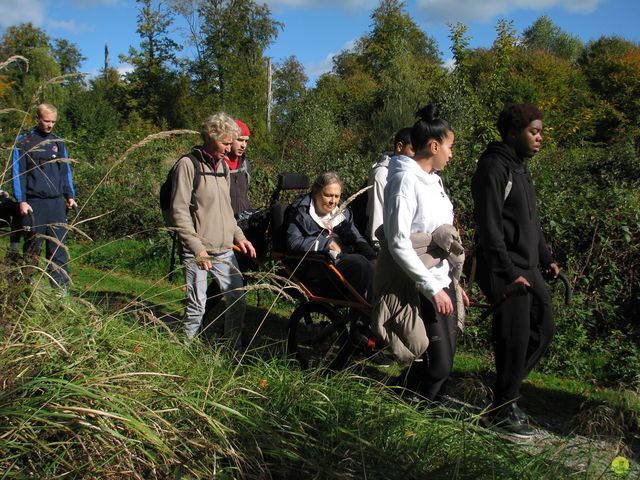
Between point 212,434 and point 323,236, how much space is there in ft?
10.2

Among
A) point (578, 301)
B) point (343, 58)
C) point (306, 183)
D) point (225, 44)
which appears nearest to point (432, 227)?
point (306, 183)

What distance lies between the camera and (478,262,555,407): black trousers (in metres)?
4.55

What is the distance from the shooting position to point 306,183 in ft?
21.2

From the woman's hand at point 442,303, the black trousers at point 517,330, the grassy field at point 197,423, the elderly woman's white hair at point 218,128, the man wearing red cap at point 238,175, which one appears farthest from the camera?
the man wearing red cap at point 238,175

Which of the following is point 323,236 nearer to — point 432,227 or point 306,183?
point 306,183

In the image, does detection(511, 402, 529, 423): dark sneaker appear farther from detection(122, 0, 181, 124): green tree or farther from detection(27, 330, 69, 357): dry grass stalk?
detection(122, 0, 181, 124): green tree

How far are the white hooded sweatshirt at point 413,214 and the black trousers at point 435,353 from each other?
0.20 metres

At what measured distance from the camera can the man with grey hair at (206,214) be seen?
5.11 meters

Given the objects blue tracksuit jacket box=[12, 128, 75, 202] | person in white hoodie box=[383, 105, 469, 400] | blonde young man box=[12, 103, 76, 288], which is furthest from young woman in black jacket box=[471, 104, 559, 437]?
blue tracksuit jacket box=[12, 128, 75, 202]

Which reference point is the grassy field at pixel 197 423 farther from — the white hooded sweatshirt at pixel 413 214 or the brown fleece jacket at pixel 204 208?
the brown fleece jacket at pixel 204 208

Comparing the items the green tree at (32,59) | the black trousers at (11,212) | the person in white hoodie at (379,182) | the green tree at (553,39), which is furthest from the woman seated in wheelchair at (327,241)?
the green tree at (553,39)

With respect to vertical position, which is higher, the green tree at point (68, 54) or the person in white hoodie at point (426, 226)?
the green tree at point (68, 54)

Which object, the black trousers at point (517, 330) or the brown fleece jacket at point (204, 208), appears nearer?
the black trousers at point (517, 330)

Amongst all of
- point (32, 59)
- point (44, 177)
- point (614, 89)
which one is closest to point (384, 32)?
point (614, 89)
